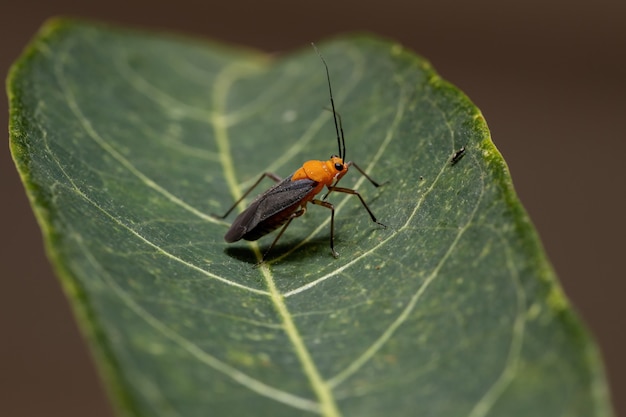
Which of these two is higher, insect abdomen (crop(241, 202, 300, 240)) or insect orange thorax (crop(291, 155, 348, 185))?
insect orange thorax (crop(291, 155, 348, 185))

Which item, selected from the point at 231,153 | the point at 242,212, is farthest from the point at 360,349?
the point at 231,153

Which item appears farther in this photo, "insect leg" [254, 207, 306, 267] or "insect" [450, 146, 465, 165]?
"insect leg" [254, 207, 306, 267]

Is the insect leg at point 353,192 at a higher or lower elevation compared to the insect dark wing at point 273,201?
higher

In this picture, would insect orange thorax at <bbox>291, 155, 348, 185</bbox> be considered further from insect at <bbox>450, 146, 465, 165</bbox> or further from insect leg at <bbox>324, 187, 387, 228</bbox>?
insect at <bbox>450, 146, 465, 165</bbox>

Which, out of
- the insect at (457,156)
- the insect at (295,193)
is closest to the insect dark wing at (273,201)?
the insect at (295,193)

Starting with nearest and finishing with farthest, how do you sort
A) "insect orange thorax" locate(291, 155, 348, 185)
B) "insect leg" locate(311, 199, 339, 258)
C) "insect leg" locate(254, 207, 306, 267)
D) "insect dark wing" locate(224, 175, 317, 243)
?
"insect leg" locate(311, 199, 339, 258) → "insect leg" locate(254, 207, 306, 267) → "insect dark wing" locate(224, 175, 317, 243) → "insect orange thorax" locate(291, 155, 348, 185)

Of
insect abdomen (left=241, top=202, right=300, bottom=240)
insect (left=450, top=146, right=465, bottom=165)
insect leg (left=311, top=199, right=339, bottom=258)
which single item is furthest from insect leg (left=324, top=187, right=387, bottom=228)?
insect (left=450, top=146, right=465, bottom=165)

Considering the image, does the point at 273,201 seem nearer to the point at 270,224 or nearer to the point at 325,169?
the point at 270,224

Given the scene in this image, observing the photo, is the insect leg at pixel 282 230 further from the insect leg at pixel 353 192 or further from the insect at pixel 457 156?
the insect at pixel 457 156
